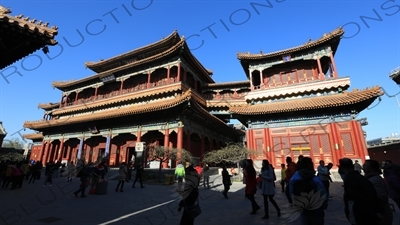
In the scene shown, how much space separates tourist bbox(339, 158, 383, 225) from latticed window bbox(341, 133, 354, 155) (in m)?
14.8

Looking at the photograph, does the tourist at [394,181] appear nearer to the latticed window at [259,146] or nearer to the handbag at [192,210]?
the handbag at [192,210]

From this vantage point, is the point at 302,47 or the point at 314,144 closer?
the point at 314,144

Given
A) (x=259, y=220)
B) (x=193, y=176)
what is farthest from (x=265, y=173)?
(x=193, y=176)

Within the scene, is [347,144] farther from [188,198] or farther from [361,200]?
[188,198]

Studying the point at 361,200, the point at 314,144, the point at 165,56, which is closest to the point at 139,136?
the point at 165,56

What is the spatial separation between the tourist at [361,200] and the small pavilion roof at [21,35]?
7.92 m

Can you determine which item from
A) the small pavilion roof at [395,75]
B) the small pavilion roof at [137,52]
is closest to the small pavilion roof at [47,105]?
the small pavilion roof at [137,52]

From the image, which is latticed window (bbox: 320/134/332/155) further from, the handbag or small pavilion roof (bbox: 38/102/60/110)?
small pavilion roof (bbox: 38/102/60/110)

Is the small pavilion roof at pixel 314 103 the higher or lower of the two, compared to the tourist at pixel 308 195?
higher

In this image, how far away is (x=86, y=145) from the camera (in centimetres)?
2331

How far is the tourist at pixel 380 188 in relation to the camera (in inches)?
102

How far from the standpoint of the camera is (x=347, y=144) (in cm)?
1479

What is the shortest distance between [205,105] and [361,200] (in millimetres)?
21855

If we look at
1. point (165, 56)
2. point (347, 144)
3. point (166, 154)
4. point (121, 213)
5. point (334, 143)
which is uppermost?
point (165, 56)
